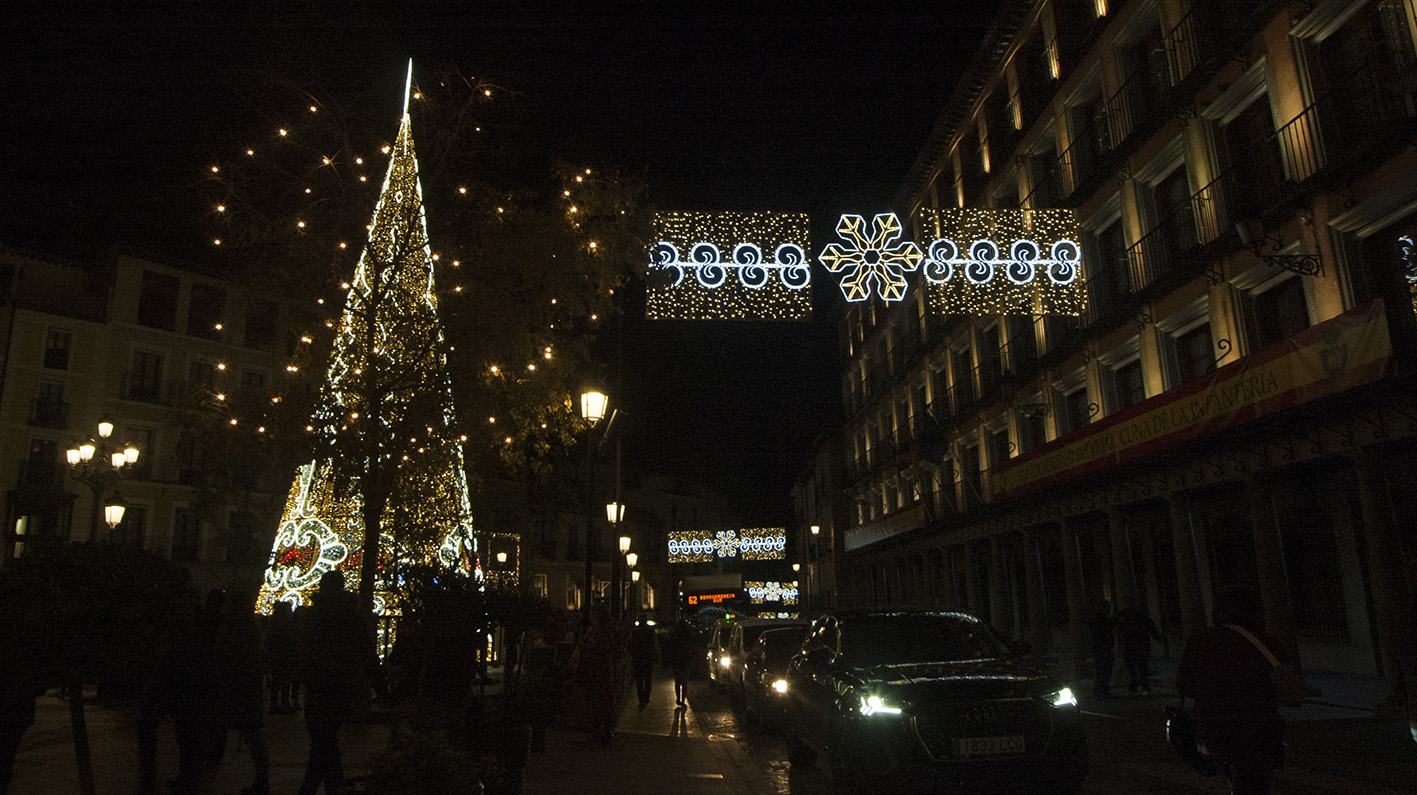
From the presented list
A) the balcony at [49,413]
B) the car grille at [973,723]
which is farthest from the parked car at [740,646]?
the balcony at [49,413]

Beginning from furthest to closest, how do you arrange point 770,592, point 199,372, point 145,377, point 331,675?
point 770,592
point 199,372
point 145,377
point 331,675

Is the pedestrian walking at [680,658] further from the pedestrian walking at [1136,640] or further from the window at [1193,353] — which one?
the window at [1193,353]

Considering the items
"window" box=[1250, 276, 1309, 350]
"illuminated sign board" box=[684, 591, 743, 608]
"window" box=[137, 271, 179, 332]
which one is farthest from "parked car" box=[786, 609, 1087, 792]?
"illuminated sign board" box=[684, 591, 743, 608]

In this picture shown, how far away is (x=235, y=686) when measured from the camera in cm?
677

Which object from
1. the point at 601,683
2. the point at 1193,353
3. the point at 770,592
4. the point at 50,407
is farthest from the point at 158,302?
the point at 770,592

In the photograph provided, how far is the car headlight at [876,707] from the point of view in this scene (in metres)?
6.90

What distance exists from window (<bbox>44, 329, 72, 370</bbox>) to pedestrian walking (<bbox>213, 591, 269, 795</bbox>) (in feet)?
117

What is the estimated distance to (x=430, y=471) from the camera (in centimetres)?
1120

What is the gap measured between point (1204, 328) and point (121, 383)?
38205mm

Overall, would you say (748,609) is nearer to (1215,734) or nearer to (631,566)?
(631,566)

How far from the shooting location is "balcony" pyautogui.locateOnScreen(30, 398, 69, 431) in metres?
34.5

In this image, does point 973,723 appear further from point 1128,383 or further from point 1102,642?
point 1128,383

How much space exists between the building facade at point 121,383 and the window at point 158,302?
4cm

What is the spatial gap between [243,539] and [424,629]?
34.5 m
